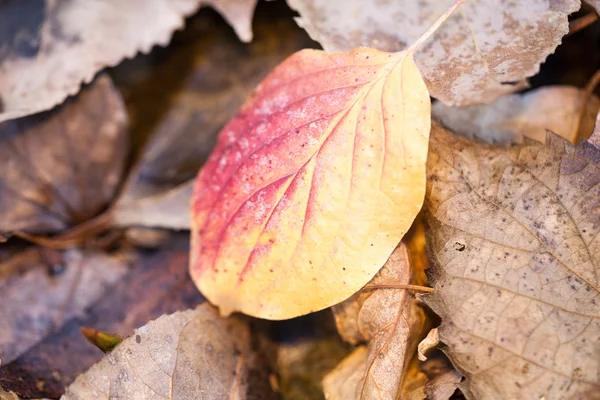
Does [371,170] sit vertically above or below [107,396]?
above

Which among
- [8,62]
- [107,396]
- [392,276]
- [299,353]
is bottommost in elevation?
[299,353]

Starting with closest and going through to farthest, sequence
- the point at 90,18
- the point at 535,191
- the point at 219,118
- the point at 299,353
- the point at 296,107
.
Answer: the point at 535,191 → the point at 296,107 → the point at 299,353 → the point at 90,18 → the point at 219,118

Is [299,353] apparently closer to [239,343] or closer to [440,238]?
[239,343]

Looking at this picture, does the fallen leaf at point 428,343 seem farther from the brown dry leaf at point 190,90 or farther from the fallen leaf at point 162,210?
the brown dry leaf at point 190,90

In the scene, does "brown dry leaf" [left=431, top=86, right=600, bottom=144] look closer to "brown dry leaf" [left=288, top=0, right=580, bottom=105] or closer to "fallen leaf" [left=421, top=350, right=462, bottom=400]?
"brown dry leaf" [left=288, top=0, right=580, bottom=105]

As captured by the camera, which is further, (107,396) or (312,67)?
(312,67)

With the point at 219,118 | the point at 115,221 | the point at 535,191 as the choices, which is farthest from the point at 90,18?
the point at 535,191

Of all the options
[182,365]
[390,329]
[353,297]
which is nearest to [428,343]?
[390,329]

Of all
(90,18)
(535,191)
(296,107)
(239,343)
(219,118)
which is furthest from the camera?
(219,118)

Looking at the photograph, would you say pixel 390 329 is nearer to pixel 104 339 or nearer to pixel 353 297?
pixel 353 297
